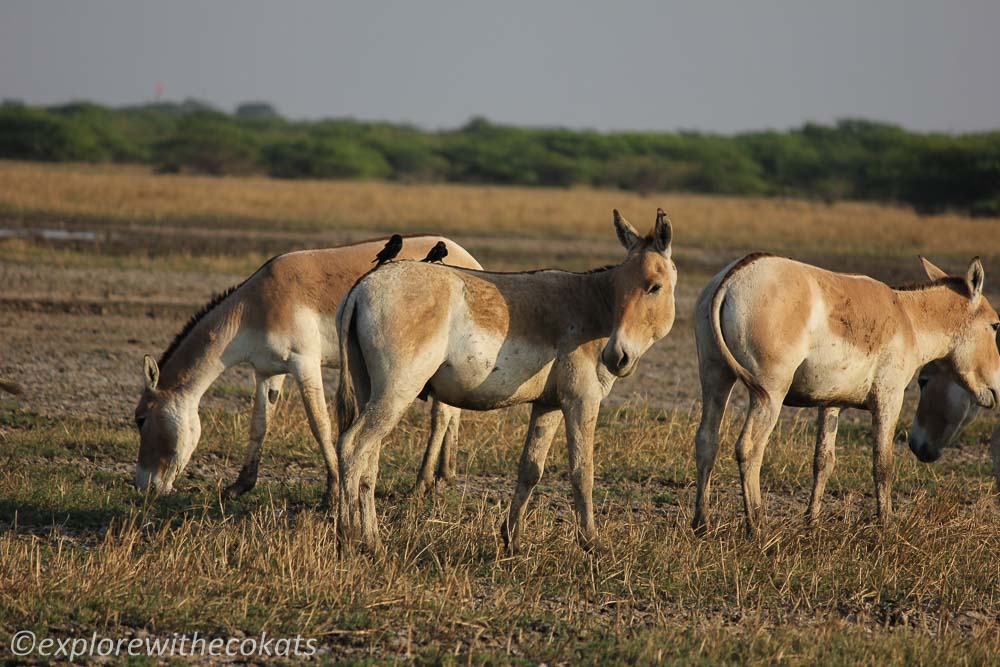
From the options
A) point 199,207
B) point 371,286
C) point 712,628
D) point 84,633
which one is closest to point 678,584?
point 712,628

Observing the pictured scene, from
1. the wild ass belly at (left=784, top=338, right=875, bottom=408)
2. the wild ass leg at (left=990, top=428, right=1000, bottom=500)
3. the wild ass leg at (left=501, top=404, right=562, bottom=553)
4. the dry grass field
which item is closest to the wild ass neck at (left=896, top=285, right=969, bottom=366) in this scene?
the wild ass belly at (left=784, top=338, right=875, bottom=408)

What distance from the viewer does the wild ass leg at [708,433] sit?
24.1ft

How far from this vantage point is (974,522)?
24.9ft

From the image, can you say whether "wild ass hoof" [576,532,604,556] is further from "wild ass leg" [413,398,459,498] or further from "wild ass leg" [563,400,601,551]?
"wild ass leg" [413,398,459,498]

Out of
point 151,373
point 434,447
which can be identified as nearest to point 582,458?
point 434,447

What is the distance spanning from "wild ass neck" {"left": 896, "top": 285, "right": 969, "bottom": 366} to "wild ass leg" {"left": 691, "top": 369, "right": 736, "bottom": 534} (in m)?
1.52

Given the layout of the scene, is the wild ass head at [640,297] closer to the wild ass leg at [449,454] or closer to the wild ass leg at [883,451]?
the wild ass leg at [883,451]

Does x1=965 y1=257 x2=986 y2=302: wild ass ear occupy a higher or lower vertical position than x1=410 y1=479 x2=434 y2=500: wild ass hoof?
higher

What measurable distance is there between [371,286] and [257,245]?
63.1 feet

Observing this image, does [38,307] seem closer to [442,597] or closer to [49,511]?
[49,511]

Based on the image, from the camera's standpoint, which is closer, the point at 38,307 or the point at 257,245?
the point at 38,307

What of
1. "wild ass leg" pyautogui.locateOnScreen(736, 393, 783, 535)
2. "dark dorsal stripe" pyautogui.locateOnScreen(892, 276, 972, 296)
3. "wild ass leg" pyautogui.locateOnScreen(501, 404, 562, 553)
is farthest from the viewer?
"dark dorsal stripe" pyautogui.locateOnScreen(892, 276, 972, 296)

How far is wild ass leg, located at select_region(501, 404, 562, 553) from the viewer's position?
6867 millimetres

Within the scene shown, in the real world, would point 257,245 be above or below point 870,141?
below
